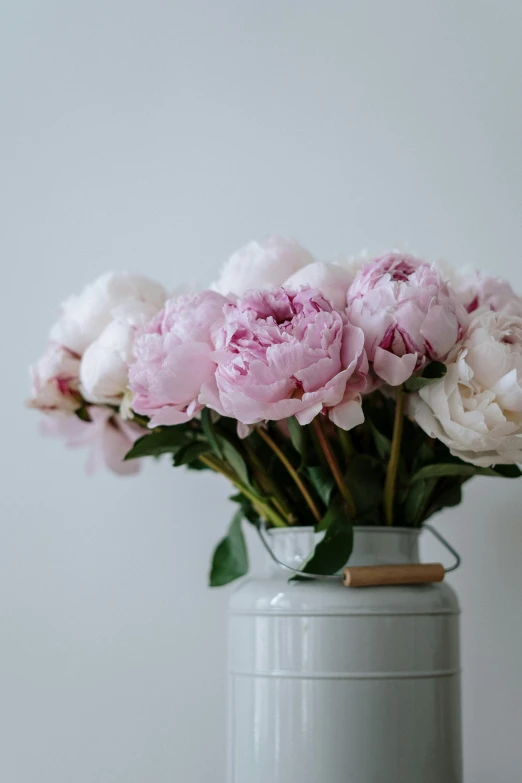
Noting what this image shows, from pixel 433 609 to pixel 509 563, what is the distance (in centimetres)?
27

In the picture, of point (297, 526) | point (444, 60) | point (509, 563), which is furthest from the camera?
point (444, 60)

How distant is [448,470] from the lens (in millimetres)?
702

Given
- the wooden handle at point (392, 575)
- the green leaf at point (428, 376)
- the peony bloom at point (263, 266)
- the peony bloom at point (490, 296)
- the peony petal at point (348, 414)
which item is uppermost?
the peony bloom at point (263, 266)

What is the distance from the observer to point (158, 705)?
101 centimetres

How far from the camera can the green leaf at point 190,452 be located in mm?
764

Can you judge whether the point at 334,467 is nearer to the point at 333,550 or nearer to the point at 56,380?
the point at 333,550

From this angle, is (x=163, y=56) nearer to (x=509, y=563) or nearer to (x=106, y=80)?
(x=106, y=80)

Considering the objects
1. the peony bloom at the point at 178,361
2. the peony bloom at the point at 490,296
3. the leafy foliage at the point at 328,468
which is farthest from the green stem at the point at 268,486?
the peony bloom at the point at 490,296

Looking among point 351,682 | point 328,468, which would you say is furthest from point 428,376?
point 351,682

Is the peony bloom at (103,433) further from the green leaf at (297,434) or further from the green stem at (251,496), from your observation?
the green leaf at (297,434)

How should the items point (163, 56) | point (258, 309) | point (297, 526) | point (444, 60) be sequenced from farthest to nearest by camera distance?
1. point (163, 56)
2. point (444, 60)
3. point (297, 526)
4. point (258, 309)

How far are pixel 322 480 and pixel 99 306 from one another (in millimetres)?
263

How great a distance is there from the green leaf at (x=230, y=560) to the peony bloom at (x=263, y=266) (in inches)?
9.7

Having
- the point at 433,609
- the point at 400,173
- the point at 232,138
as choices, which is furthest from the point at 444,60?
the point at 433,609
